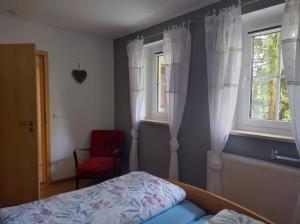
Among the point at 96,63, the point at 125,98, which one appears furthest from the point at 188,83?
the point at 96,63

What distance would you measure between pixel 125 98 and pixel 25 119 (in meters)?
1.45

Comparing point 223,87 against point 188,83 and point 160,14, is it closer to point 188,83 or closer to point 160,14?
point 188,83

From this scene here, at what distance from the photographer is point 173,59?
2484 mm

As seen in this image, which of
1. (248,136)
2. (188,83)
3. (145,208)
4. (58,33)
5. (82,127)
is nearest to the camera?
(145,208)

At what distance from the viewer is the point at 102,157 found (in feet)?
10.6

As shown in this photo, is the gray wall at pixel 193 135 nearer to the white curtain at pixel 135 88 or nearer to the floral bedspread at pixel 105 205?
the white curtain at pixel 135 88

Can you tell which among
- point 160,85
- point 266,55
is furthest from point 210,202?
point 160,85

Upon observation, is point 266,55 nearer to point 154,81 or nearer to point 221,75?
point 221,75

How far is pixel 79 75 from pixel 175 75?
1.58 metres

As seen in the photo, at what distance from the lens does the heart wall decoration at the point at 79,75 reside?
10.8 feet

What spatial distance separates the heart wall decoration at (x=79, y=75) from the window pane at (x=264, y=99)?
2354mm

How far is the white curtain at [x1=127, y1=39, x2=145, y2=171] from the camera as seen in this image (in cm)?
307

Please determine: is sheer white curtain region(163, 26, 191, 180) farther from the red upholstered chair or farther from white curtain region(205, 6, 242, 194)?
the red upholstered chair

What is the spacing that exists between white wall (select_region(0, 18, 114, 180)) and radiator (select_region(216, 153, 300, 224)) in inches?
87.4
